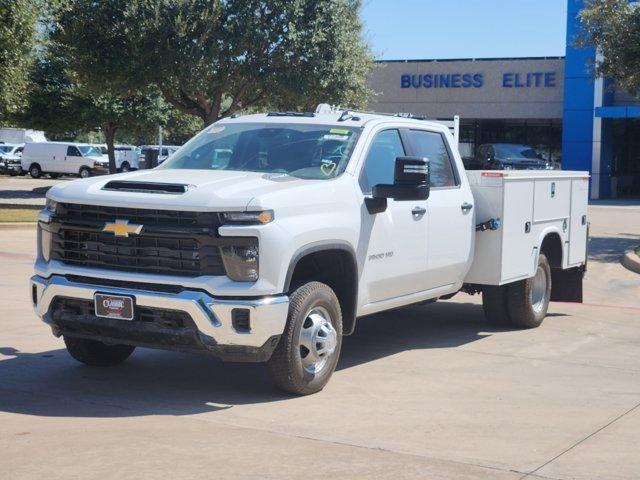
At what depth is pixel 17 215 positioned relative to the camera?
23406 mm

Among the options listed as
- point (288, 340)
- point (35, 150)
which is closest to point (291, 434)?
point (288, 340)

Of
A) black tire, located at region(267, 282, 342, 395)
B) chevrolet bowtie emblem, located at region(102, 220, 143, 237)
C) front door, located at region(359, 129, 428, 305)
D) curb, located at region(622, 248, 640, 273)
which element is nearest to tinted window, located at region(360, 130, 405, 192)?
front door, located at region(359, 129, 428, 305)

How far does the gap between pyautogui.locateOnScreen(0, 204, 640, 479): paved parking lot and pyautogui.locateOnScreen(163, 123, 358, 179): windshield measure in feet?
5.41

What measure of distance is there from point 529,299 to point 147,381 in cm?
431

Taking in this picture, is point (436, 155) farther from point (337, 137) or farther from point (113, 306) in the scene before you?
point (113, 306)

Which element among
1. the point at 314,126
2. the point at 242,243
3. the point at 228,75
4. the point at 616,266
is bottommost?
the point at 616,266

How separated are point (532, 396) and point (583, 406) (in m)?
0.40

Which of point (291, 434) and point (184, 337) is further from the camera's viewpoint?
point (184, 337)

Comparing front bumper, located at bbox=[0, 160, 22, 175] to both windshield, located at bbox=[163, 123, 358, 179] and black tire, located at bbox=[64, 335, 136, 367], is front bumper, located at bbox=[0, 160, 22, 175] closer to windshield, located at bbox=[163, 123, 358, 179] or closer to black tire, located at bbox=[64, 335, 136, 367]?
windshield, located at bbox=[163, 123, 358, 179]

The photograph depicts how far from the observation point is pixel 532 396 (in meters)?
7.41

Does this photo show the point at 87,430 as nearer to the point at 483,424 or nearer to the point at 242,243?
the point at 242,243

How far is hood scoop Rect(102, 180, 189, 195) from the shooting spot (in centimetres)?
684

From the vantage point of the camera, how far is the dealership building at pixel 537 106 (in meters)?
42.0

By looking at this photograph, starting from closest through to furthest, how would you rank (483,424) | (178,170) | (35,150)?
(483,424) < (178,170) < (35,150)
